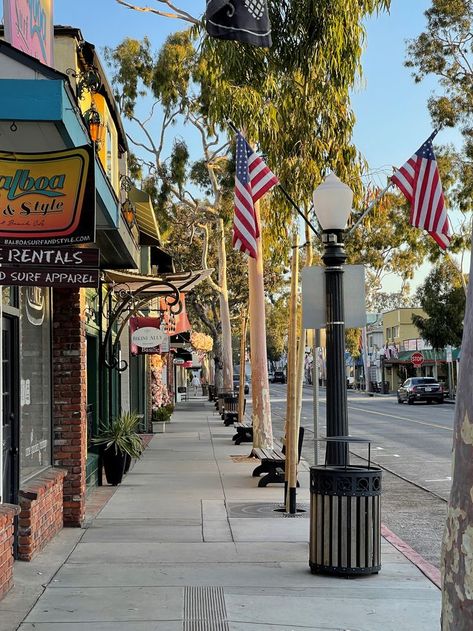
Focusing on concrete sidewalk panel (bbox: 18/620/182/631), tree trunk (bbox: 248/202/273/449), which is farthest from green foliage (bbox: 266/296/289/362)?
concrete sidewalk panel (bbox: 18/620/182/631)

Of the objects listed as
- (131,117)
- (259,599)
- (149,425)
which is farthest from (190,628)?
(131,117)

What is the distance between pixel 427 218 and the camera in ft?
40.4

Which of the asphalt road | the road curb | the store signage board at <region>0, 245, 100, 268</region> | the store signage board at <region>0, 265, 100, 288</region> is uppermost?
the store signage board at <region>0, 245, 100, 268</region>

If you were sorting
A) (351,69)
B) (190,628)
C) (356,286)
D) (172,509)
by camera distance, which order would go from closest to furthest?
(190,628) < (356,286) < (172,509) < (351,69)

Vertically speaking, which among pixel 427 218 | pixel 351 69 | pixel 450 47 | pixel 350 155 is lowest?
pixel 427 218

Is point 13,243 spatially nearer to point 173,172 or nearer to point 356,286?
point 356,286

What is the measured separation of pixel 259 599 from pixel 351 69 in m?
10.9

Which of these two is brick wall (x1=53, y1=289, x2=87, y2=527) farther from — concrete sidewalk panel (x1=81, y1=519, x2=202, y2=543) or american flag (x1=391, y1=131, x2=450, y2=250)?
american flag (x1=391, y1=131, x2=450, y2=250)

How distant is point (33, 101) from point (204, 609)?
12.7 feet

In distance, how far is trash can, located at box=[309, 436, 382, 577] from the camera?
7.69m

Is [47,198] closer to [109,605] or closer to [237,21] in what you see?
[237,21]

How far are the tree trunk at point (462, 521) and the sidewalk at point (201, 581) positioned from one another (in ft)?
11.6

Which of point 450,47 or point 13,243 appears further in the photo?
point 450,47

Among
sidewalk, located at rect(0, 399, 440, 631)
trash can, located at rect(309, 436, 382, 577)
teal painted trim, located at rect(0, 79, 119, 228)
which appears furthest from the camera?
trash can, located at rect(309, 436, 382, 577)
